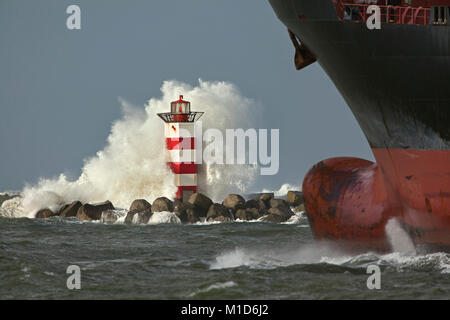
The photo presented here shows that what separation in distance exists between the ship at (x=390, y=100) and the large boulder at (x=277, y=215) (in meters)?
9.84

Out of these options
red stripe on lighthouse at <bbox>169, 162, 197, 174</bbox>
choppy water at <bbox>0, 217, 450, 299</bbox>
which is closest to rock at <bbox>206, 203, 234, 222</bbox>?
red stripe on lighthouse at <bbox>169, 162, 197, 174</bbox>

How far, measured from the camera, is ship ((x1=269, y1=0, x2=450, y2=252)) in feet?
54.7

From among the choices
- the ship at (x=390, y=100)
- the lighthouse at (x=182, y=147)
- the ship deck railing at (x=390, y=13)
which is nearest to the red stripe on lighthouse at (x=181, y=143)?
the lighthouse at (x=182, y=147)

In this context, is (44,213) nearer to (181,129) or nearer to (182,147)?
(182,147)

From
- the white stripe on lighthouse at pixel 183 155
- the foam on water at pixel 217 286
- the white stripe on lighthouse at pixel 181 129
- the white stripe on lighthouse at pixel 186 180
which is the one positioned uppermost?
the white stripe on lighthouse at pixel 181 129

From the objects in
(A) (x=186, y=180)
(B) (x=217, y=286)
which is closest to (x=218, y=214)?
(A) (x=186, y=180)

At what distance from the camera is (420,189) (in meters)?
16.9

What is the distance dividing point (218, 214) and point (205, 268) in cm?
1133

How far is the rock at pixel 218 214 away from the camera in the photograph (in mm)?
28625

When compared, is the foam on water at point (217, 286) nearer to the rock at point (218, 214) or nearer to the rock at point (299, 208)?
the rock at point (218, 214)

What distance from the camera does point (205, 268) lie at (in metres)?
17.4

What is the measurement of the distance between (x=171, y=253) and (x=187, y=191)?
36.5ft

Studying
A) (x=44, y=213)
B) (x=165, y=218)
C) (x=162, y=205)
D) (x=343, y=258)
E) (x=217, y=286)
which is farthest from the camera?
(x=44, y=213)
